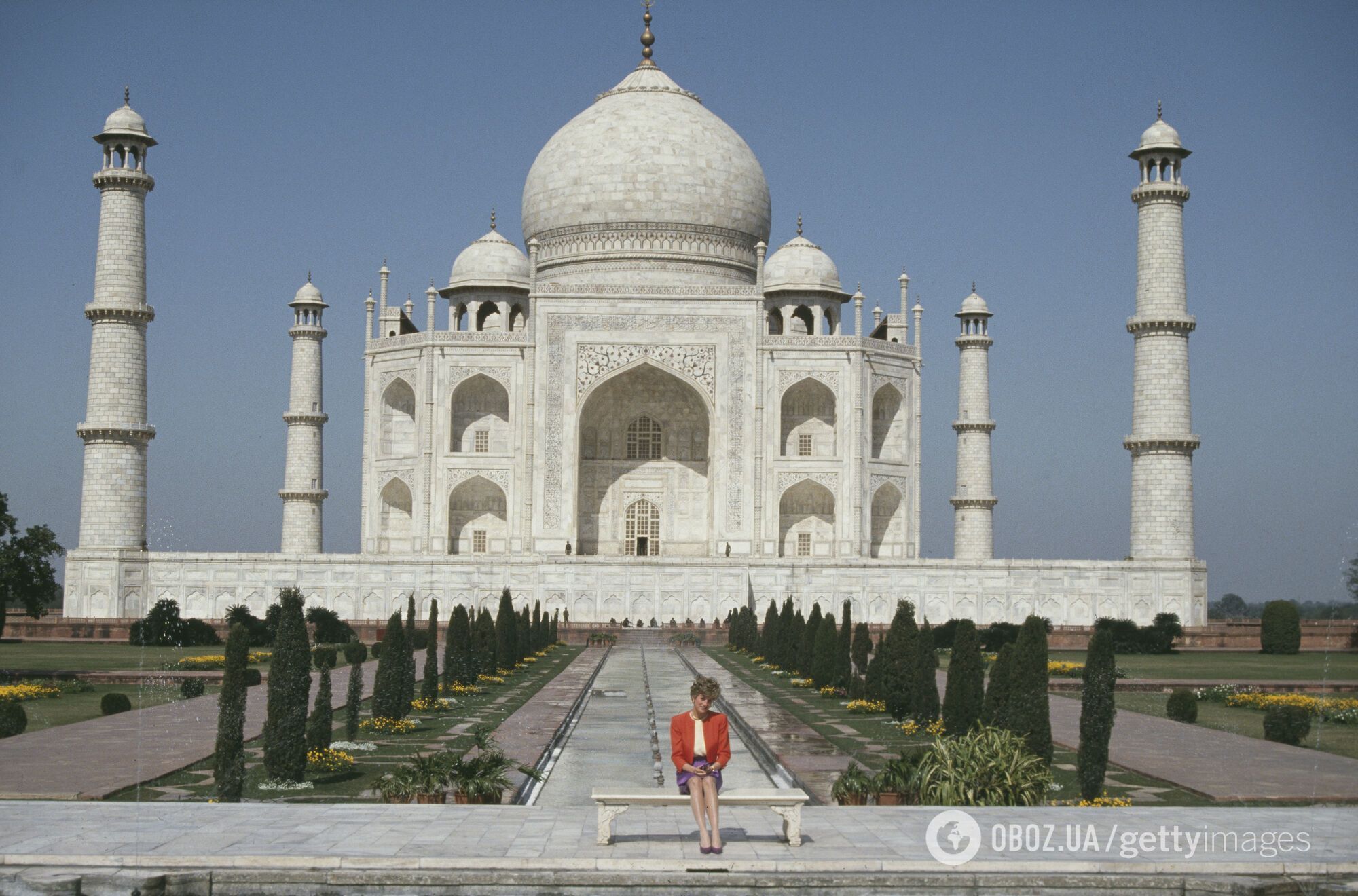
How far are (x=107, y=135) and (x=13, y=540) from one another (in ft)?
38.5

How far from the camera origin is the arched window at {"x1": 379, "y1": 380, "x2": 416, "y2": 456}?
34.1m

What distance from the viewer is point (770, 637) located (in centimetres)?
2112

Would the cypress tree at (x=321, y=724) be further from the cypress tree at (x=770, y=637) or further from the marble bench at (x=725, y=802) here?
the cypress tree at (x=770, y=637)

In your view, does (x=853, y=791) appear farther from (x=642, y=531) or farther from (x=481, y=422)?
(x=481, y=422)

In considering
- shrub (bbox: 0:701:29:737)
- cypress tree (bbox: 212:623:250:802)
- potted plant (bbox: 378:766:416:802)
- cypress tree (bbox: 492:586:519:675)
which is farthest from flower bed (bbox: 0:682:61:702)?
potted plant (bbox: 378:766:416:802)

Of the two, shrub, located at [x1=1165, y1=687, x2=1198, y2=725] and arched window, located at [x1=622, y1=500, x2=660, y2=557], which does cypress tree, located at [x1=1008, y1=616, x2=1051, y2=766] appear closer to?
shrub, located at [x1=1165, y1=687, x2=1198, y2=725]

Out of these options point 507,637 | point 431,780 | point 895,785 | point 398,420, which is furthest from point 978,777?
point 398,420

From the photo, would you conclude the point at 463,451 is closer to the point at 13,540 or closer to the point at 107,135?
the point at 107,135

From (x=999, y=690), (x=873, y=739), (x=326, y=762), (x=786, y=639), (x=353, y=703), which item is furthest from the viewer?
(x=786, y=639)

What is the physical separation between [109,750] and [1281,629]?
2024cm

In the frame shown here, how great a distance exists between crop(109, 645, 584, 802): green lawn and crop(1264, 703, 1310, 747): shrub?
607cm

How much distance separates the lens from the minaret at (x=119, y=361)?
2761 cm

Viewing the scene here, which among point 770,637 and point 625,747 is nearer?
point 625,747

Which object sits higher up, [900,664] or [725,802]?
[900,664]
